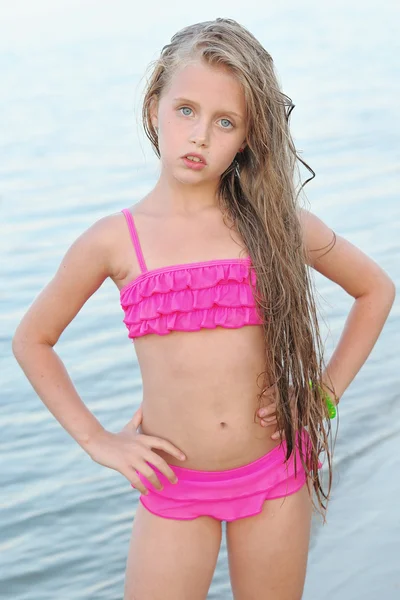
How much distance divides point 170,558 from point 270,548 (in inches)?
10.1

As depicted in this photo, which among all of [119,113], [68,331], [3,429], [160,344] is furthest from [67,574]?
[119,113]

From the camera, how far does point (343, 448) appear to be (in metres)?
4.76

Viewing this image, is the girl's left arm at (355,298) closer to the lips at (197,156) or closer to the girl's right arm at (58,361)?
the lips at (197,156)

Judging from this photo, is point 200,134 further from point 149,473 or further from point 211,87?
point 149,473

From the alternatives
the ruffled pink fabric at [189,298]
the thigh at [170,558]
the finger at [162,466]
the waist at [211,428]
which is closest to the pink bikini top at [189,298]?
the ruffled pink fabric at [189,298]

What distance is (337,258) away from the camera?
3.01 m

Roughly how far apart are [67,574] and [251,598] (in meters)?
1.31

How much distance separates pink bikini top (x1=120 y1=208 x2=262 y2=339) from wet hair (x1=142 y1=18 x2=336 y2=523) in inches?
2.1

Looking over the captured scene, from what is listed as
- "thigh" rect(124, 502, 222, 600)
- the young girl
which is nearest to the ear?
the young girl

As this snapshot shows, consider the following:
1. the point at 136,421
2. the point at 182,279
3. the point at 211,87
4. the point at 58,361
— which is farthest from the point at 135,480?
the point at 211,87

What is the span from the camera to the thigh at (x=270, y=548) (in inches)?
111

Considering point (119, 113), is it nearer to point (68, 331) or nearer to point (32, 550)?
point (68, 331)

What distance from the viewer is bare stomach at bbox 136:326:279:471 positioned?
9.05 ft

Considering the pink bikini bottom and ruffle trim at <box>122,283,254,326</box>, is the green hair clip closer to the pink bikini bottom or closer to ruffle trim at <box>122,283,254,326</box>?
the pink bikini bottom
